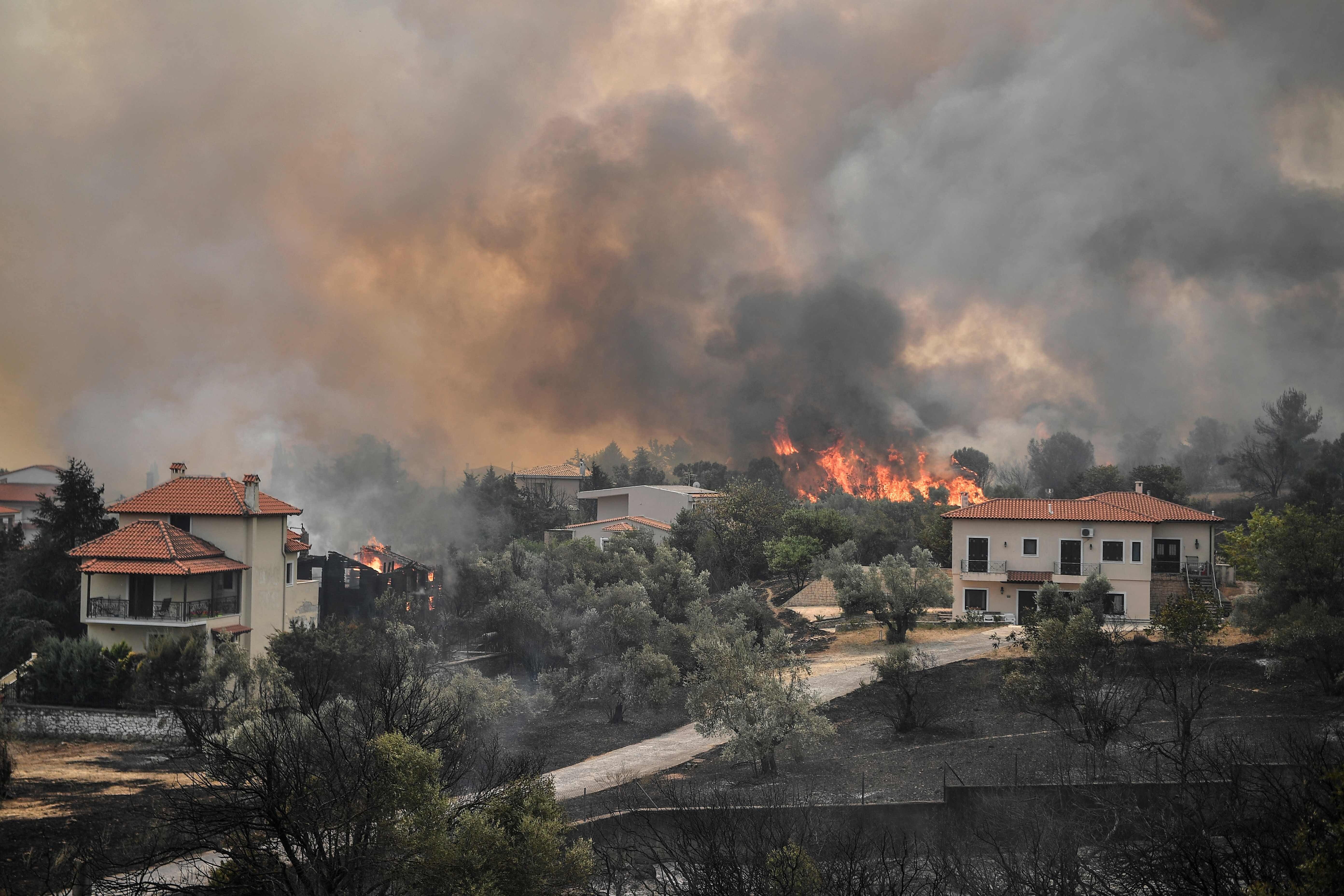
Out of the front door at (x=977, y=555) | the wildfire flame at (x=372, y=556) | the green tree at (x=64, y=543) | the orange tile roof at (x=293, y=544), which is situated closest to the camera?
the green tree at (x=64, y=543)

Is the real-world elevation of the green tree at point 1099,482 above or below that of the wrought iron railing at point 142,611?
above

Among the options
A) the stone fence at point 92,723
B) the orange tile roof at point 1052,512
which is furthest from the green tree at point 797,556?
the stone fence at point 92,723

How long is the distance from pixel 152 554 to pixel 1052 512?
35.1 meters

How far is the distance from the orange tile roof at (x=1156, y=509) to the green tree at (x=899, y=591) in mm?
9153

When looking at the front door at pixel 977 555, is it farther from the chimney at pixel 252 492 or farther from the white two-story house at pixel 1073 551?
the chimney at pixel 252 492

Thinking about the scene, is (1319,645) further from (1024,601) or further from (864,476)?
(864,476)

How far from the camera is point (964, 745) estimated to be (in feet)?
76.3

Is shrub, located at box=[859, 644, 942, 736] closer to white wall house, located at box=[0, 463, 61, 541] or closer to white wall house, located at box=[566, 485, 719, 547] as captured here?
white wall house, located at box=[566, 485, 719, 547]

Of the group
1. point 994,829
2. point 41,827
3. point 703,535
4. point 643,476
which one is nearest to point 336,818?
point 994,829

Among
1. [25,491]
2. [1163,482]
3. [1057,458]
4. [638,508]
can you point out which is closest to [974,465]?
[1057,458]

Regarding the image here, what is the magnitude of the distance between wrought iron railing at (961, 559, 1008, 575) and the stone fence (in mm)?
30443

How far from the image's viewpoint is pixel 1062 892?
11.2 meters

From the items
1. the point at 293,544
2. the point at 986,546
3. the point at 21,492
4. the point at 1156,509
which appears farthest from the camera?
the point at 21,492

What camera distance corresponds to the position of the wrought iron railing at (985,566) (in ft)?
134
